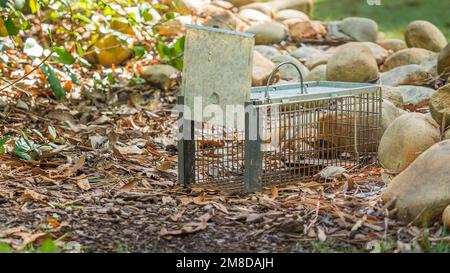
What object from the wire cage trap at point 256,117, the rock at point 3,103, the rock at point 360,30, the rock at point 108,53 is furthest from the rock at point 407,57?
the rock at point 3,103

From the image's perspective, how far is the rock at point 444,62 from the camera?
662 cm

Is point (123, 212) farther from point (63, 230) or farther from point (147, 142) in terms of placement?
point (147, 142)

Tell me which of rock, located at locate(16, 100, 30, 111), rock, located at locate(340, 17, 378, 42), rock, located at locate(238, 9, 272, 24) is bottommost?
rock, located at locate(16, 100, 30, 111)

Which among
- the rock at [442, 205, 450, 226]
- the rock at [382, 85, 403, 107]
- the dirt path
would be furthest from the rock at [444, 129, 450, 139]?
the rock at [382, 85, 403, 107]

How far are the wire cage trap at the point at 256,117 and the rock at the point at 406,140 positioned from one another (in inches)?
8.6

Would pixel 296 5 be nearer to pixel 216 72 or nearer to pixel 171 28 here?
pixel 171 28

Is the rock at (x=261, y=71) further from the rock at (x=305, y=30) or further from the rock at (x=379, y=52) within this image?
the rock at (x=305, y=30)

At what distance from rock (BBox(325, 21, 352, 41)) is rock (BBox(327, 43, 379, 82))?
6.72ft

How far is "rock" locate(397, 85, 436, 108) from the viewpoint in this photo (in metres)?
6.42

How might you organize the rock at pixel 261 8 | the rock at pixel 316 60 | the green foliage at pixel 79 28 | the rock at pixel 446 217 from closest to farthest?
the rock at pixel 446 217 → the green foliage at pixel 79 28 → the rock at pixel 316 60 → the rock at pixel 261 8

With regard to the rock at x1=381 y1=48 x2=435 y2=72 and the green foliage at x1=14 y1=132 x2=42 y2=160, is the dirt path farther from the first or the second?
the rock at x1=381 y1=48 x2=435 y2=72

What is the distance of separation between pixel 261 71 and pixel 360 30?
233cm

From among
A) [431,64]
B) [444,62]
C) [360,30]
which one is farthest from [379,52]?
[444,62]
